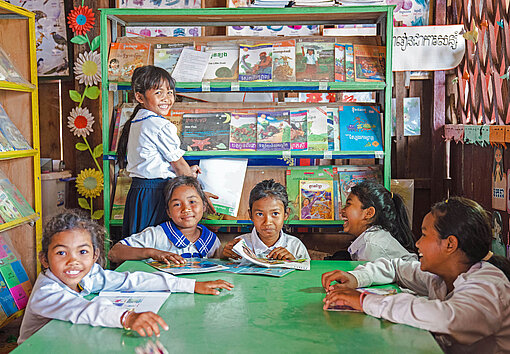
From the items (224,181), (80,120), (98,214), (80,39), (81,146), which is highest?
(80,39)

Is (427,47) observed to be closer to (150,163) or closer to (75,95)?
(150,163)

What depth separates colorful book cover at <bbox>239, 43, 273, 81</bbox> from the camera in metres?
3.59

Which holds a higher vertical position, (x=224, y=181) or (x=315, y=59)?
(x=315, y=59)

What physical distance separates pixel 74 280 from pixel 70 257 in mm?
78

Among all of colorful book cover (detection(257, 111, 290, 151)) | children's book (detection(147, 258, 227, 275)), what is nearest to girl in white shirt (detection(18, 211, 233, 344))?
children's book (detection(147, 258, 227, 275))

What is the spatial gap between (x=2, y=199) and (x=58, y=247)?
190 cm

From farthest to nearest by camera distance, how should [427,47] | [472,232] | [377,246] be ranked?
[427,47] < [377,246] < [472,232]

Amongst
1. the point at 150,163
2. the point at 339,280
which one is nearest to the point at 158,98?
the point at 150,163

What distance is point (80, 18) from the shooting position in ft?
14.4

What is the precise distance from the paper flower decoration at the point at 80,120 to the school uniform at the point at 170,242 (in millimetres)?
2060

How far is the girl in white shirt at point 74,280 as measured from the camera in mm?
1598

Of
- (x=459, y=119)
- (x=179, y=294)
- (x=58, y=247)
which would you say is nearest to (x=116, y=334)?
(x=179, y=294)

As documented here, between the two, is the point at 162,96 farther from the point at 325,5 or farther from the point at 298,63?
the point at 325,5

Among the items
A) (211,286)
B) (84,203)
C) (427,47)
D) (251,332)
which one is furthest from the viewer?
(84,203)
